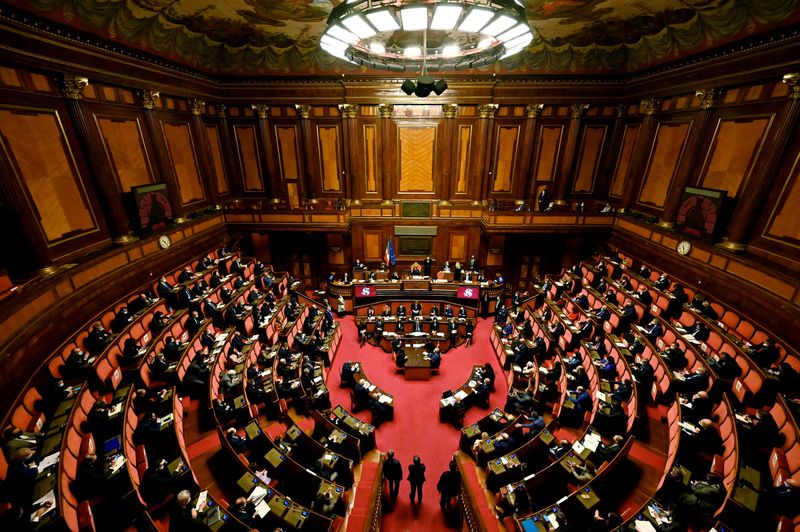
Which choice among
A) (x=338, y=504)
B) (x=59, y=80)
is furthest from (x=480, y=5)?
(x=59, y=80)

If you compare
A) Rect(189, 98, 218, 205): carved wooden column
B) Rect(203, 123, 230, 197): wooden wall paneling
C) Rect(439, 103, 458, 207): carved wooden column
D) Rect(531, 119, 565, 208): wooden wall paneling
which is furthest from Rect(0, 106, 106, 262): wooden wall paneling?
Rect(531, 119, 565, 208): wooden wall paneling

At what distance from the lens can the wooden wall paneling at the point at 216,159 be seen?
14.7 metres

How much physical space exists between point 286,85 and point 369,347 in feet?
40.2

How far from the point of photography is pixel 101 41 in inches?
354

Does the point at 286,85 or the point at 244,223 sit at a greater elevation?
the point at 286,85

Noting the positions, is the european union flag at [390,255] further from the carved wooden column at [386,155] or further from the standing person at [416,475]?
the standing person at [416,475]

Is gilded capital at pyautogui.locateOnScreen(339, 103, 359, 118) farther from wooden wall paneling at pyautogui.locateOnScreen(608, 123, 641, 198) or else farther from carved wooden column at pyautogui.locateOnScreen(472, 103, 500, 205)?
wooden wall paneling at pyautogui.locateOnScreen(608, 123, 641, 198)

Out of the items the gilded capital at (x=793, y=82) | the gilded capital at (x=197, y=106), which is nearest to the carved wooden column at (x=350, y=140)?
the gilded capital at (x=197, y=106)

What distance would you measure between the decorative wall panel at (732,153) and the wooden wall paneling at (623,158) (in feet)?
12.3

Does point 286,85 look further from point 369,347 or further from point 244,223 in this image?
point 369,347

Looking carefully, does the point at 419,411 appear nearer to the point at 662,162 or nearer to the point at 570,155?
the point at 662,162

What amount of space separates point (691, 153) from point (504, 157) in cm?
696

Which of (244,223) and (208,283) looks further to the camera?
(244,223)

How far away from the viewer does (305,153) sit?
16.1m
